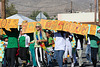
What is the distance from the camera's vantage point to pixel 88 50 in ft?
49.5

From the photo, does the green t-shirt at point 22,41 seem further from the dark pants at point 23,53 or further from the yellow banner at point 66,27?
the yellow banner at point 66,27

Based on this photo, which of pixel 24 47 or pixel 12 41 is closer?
pixel 12 41

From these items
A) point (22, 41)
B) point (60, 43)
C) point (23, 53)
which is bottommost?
point (23, 53)

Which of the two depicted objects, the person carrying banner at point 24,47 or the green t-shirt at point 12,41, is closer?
the green t-shirt at point 12,41

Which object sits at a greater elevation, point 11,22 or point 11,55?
point 11,22

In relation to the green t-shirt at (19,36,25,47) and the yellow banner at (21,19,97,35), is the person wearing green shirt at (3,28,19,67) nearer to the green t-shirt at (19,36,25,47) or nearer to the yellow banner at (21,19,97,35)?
the yellow banner at (21,19,97,35)

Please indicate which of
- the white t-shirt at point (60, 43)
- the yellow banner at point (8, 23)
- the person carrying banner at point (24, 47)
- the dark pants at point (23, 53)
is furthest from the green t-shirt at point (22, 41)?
the white t-shirt at point (60, 43)

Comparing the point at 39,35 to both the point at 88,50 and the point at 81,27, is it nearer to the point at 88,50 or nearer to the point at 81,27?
the point at 81,27

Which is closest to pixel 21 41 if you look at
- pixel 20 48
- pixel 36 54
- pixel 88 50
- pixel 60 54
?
pixel 20 48

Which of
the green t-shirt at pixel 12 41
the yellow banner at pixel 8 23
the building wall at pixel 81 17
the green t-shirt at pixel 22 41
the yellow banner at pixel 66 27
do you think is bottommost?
the building wall at pixel 81 17

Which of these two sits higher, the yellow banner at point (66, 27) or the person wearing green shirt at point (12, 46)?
the yellow banner at point (66, 27)

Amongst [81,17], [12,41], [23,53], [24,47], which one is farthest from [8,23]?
[81,17]

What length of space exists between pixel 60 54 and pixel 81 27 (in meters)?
3.06

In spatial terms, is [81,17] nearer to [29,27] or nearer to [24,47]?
[29,27]
